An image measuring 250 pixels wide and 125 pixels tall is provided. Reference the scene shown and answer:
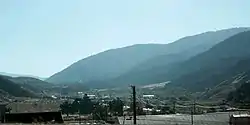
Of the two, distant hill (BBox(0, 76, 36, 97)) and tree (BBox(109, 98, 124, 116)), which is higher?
distant hill (BBox(0, 76, 36, 97))

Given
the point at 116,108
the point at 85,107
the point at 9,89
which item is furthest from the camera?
the point at 9,89

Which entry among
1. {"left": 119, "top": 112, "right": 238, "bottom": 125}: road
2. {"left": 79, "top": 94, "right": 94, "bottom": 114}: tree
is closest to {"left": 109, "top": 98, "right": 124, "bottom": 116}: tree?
{"left": 79, "top": 94, "right": 94, "bottom": 114}: tree

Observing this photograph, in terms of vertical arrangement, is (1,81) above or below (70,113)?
above

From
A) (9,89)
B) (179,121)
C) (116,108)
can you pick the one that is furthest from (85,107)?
(9,89)

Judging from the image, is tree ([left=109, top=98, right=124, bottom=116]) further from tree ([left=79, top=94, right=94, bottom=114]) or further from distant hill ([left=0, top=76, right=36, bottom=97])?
distant hill ([left=0, top=76, right=36, bottom=97])

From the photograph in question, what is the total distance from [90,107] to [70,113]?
17.1 feet

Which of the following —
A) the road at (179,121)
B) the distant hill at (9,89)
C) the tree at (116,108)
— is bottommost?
the road at (179,121)

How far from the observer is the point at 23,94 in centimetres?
16550

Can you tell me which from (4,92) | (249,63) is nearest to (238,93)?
(4,92)

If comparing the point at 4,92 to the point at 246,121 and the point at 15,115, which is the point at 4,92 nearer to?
the point at 15,115

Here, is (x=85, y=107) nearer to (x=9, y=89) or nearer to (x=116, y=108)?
(x=116, y=108)

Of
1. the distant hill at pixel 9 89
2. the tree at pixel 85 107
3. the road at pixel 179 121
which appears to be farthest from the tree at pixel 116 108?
the distant hill at pixel 9 89

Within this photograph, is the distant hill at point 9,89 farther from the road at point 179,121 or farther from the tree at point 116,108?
the road at point 179,121

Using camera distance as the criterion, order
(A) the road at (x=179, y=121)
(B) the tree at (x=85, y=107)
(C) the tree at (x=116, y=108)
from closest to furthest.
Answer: (A) the road at (x=179, y=121) → (C) the tree at (x=116, y=108) → (B) the tree at (x=85, y=107)
